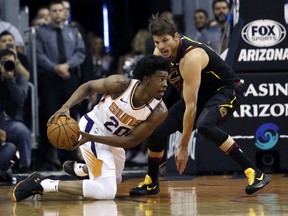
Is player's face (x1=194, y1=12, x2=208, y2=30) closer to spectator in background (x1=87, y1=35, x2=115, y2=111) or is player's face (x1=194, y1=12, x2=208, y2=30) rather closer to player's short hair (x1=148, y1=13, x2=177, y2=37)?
spectator in background (x1=87, y1=35, x2=115, y2=111)

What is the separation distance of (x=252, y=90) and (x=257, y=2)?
1152 mm

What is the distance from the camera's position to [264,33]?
12.4 m

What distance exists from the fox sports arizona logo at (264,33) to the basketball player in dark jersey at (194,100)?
262 cm

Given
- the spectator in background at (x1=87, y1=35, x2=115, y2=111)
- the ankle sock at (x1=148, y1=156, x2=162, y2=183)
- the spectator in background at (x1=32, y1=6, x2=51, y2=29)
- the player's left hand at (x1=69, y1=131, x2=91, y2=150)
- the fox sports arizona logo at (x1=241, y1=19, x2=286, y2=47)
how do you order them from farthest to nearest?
1. the spectator in background at (x1=87, y1=35, x2=115, y2=111)
2. the spectator in background at (x1=32, y1=6, x2=51, y2=29)
3. the fox sports arizona logo at (x1=241, y1=19, x2=286, y2=47)
4. the ankle sock at (x1=148, y1=156, x2=162, y2=183)
5. the player's left hand at (x1=69, y1=131, x2=91, y2=150)

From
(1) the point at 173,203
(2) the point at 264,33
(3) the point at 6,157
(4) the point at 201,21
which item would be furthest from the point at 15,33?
(1) the point at 173,203

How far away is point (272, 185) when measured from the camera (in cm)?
1059

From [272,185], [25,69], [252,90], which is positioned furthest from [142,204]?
[25,69]

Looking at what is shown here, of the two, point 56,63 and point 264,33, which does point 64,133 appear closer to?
point 264,33

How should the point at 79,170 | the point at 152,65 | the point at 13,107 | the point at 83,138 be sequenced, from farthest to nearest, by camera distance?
the point at 13,107, the point at 79,170, the point at 152,65, the point at 83,138

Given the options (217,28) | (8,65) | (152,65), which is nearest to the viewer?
(152,65)

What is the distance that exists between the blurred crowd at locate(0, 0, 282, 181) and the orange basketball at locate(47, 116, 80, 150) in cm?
367

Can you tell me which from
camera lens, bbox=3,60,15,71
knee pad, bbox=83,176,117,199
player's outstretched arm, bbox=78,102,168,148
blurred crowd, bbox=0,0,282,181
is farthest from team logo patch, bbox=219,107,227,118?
camera lens, bbox=3,60,15,71

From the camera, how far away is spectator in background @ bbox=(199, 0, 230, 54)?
45.4 ft

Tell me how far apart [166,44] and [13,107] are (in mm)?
4317
